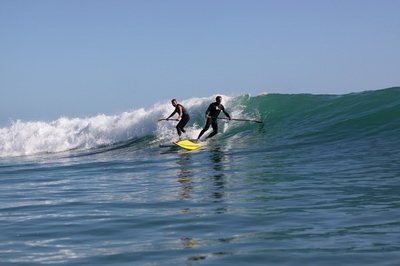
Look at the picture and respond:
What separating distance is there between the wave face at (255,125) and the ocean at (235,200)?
104 mm

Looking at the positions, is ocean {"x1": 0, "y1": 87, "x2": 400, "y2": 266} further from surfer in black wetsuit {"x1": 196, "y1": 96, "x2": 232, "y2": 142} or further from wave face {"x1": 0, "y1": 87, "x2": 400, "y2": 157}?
surfer in black wetsuit {"x1": 196, "y1": 96, "x2": 232, "y2": 142}

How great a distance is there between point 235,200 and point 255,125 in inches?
479

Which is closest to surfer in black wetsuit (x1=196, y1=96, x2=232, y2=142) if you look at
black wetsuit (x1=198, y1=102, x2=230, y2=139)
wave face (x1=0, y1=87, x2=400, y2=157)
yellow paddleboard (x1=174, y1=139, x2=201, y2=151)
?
black wetsuit (x1=198, y1=102, x2=230, y2=139)

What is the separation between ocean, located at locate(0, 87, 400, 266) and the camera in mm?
5680

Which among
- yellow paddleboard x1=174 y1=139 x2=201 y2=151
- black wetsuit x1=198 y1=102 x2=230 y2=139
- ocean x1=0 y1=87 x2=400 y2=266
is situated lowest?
ocean x1=0 y1=87 x2=400 y2=266

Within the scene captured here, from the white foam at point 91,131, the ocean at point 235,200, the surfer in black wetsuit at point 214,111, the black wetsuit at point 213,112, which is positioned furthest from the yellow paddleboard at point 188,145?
the white foam at point 91,131

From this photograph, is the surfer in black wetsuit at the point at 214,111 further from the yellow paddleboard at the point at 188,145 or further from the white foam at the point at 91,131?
the white foam at the point at 91,131

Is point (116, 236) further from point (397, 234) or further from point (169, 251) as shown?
point (397, 234)

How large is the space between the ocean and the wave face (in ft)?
0.34

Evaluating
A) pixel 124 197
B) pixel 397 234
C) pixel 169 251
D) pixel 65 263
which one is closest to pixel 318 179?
pixel 124 197

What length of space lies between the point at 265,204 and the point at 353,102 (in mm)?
13106

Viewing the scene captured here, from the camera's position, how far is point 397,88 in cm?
2091

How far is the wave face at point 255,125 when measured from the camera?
16656 mm

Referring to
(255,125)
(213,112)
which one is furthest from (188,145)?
(255,125)
